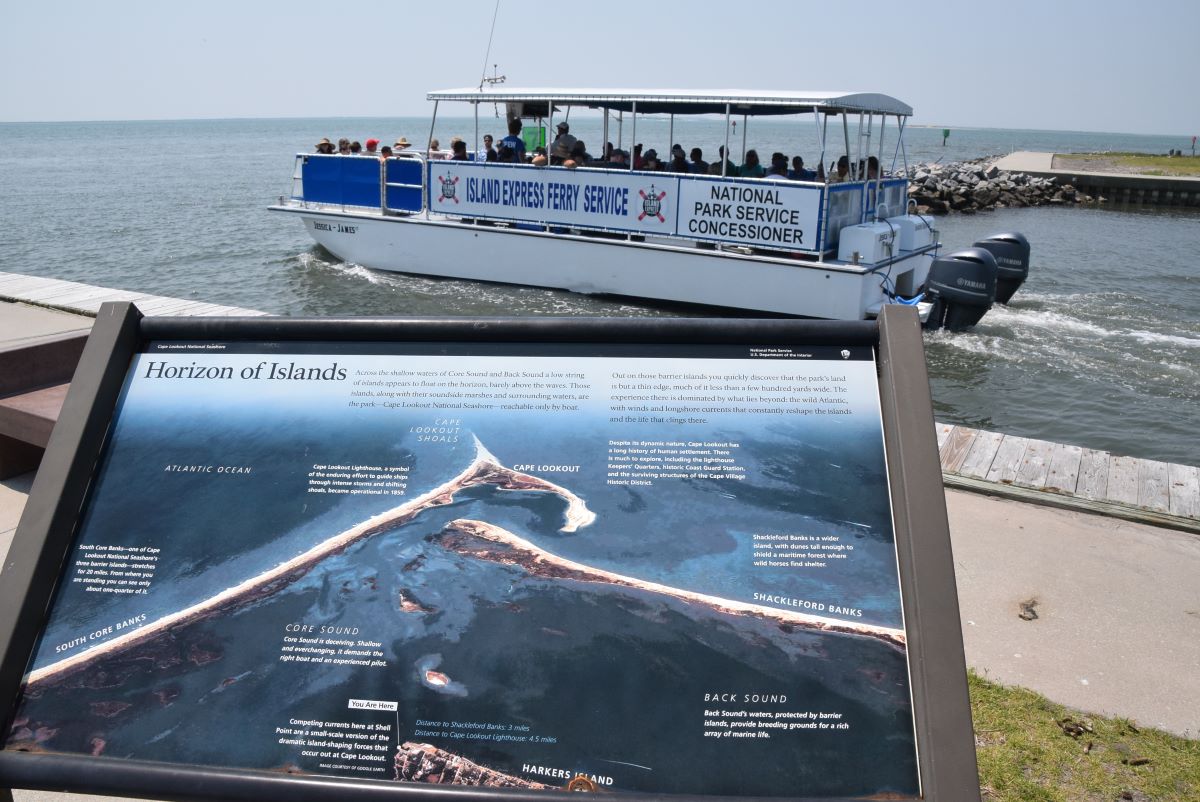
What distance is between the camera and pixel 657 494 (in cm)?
225

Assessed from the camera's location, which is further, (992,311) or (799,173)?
(992,311)

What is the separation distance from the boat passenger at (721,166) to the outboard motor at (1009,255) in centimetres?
410

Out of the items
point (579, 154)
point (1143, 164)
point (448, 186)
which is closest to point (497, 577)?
point (579, 154)

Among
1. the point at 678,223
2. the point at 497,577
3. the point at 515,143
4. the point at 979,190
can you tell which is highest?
the point at 515,143

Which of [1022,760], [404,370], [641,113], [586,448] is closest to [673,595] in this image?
[586,448]

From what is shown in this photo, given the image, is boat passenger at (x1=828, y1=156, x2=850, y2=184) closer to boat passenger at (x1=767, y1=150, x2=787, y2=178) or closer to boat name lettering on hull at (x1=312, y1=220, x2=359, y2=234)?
boat passenger at (x1=767, y1=150, x2=787, y2=178)

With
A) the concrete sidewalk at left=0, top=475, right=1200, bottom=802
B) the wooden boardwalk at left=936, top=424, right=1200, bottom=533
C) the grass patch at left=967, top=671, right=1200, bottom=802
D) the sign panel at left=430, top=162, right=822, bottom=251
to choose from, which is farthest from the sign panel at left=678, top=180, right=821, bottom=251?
the grass patch at left=967, top=671, right=1200, bottom=802

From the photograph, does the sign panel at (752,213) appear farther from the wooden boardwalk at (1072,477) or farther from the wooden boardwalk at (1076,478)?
the wooden boardwalk at (1076,478)

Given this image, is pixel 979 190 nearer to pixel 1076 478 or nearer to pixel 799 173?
pixel 799 173

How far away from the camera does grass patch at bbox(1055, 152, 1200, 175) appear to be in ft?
162

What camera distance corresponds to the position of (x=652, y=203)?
1330cm

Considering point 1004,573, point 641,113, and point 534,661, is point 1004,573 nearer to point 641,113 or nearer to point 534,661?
point 534,661

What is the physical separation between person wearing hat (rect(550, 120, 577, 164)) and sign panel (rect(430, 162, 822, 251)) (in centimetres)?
25

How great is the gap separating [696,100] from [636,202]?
1778 millimetres
